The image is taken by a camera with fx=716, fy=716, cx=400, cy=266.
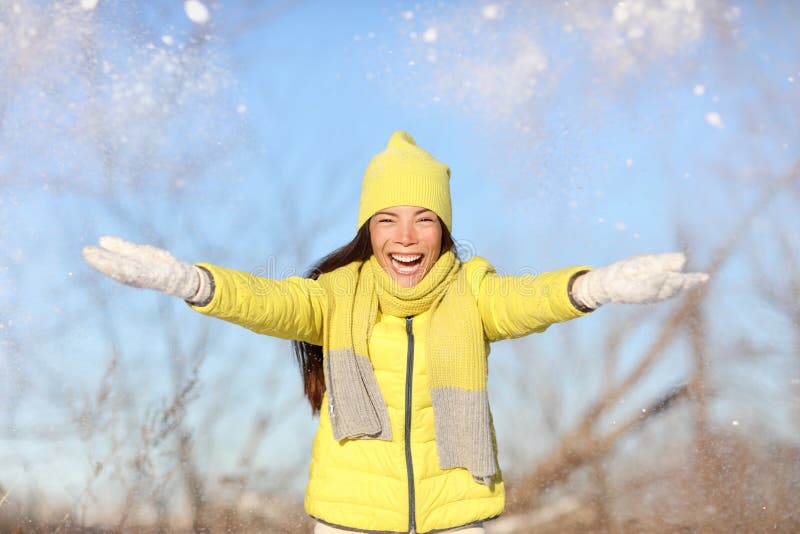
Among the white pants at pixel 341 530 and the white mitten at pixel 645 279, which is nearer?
the white mitten at pixel 645 279

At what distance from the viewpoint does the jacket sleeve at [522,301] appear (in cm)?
188

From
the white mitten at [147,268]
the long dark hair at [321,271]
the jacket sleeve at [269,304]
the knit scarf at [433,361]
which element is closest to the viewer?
the white mitten at [147,268]

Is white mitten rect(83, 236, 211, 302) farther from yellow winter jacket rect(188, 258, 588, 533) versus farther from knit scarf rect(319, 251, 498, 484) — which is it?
knit scarf rect(319, 251, 498, 484)

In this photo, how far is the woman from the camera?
2.00m

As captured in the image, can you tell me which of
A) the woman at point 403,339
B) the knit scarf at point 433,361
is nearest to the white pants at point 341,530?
the woman at point 403,339

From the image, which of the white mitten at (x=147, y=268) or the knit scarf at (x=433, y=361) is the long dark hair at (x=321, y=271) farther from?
the white mitten at (x=147, y=268)

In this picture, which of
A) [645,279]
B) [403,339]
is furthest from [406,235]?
[645,279]

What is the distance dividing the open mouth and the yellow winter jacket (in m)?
0.15

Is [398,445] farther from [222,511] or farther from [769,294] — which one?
[769,294]

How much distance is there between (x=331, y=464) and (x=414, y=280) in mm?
604

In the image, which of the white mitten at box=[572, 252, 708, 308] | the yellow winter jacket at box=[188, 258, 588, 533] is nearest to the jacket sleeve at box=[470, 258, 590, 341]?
the yellow winter jacket at box=[188, 258, 588, 533]

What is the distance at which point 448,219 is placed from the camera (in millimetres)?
2336

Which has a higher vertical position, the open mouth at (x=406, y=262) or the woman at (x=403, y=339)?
the open mouth at (x=406, y=262)

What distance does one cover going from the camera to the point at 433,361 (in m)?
2.12
